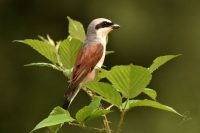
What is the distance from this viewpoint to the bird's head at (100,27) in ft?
15.7

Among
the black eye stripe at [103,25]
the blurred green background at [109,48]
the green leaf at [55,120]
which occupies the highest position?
the green leaf at [55,120]

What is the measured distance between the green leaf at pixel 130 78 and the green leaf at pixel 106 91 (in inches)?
1.0

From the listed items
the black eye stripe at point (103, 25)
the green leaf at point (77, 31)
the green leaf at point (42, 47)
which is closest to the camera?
the green leaf at point (42, 47)

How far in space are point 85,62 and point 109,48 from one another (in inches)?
679

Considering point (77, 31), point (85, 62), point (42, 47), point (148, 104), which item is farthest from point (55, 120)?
point (85, 62)

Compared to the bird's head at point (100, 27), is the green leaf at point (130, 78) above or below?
above

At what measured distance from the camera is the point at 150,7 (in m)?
24.8

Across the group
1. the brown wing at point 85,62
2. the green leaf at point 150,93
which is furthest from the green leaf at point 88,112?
the brown wing at point 85,62

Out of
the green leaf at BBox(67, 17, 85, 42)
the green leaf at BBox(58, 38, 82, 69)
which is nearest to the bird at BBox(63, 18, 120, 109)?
the green leaf at BBox(67, 17, 85, 42)

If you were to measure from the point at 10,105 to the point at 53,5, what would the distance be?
14.8 ft

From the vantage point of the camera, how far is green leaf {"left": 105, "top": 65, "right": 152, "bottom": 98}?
3035mm

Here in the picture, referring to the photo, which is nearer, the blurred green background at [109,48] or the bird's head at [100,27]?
the bird's head at [100,27]

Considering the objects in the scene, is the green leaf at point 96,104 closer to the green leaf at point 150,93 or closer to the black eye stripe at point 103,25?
the green leaf at point 150,93

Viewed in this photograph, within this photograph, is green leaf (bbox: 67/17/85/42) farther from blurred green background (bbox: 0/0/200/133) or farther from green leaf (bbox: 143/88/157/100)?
blurred green background (bbox: 0/0/200/133)
